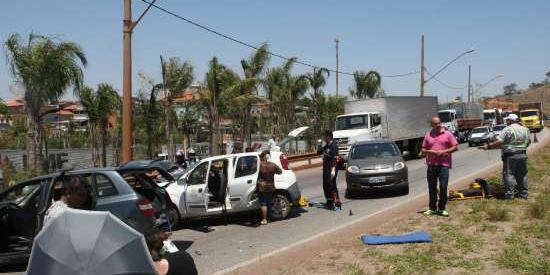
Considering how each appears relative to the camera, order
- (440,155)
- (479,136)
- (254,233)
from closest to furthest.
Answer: (440,155) < (254,233) < (479,136)

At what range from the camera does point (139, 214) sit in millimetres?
8438

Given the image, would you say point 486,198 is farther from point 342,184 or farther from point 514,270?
point 342,184

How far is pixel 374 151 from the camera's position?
15875mm

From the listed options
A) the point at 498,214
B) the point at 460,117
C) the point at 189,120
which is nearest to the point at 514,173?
the point at 498,214

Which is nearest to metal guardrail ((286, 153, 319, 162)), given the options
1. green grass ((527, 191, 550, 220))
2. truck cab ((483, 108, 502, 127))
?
green grass ((527, 191, 550, 220))

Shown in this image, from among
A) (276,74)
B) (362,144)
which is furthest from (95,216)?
(276,74)

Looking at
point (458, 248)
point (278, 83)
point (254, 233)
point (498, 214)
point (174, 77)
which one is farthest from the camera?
point (278, 83)

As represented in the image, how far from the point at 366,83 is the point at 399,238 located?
116 ft

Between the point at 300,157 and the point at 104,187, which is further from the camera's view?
the point at 300,157

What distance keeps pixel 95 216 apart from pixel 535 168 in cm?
1818

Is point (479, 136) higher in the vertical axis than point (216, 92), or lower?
lower

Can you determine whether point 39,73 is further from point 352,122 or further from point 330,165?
point 352,122

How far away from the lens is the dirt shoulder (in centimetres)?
682

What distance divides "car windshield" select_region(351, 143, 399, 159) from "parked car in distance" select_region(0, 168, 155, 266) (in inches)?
330
